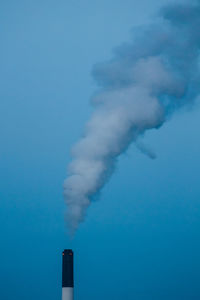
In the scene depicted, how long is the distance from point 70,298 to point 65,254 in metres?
1.45

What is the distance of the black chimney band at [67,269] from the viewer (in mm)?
17406

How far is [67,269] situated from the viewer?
57.3 feet

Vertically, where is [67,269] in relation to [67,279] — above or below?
above

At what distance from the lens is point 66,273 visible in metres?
17.4

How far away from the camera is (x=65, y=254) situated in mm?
17703

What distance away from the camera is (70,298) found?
17500 mm

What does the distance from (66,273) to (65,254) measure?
2.10 ft

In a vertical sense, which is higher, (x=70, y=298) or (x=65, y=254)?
(x=65, y=254)

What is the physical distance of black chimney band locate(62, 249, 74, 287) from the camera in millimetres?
17406

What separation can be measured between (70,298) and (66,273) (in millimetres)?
862
